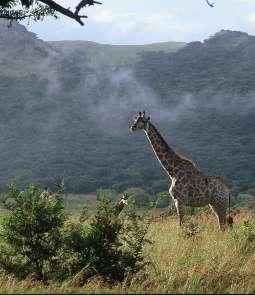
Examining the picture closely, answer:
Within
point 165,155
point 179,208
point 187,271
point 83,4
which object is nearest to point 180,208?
point 179,208

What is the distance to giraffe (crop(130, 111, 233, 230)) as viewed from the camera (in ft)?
47.4

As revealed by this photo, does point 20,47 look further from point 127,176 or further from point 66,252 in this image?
point 66,252

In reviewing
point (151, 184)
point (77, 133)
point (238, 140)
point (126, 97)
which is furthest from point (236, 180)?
point (126, 97)

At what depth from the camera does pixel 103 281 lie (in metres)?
8.50

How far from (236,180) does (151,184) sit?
12265 millimetres

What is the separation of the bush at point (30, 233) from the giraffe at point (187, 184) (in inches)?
213

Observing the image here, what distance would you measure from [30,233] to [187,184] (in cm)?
601

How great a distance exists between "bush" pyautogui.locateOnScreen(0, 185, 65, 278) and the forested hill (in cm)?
8108

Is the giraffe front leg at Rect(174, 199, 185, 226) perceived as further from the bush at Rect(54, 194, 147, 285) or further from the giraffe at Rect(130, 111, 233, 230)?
the bush at Rect(54, 194, 147, 285)

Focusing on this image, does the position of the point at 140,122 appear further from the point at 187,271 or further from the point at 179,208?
the point at 187,271

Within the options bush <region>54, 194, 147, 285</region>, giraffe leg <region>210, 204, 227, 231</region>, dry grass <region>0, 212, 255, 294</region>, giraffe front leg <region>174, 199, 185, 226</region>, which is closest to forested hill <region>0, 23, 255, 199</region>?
giraffe leg <region>210, 204, 227, 231</region>

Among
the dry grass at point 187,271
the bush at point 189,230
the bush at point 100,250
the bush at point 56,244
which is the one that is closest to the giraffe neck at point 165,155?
the bush at point 189,230

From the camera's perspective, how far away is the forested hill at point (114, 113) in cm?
11069

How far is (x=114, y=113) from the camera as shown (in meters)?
166
